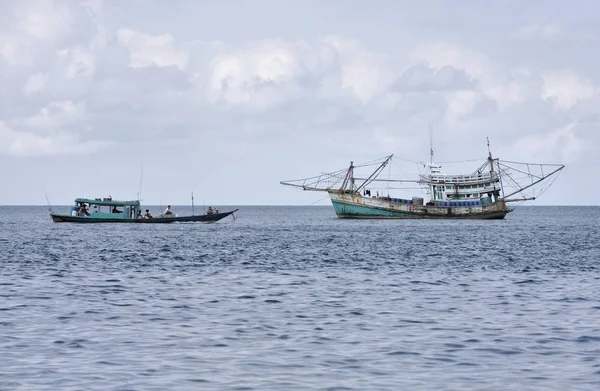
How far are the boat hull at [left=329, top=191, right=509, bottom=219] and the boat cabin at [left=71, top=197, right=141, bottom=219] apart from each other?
4123 cm

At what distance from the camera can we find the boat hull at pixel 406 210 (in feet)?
434

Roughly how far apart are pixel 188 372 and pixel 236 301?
1213cm

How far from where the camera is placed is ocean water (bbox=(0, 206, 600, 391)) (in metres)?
17.8

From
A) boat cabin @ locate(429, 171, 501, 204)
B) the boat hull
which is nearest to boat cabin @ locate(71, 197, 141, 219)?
the boat hull

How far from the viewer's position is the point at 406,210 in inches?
5281

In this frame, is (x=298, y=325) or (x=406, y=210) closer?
(x=298, y=325)

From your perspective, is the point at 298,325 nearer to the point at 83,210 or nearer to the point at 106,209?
the point at 106,209

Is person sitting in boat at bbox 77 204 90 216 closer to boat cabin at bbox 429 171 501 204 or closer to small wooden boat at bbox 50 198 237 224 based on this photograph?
small wooden boat at bbox 50 198 237 224

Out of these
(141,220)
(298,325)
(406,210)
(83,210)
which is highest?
(83,210)

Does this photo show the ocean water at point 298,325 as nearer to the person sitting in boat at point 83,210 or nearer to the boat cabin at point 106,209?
the boat cabin at point 106,209

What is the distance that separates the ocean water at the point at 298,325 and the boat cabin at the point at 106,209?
55901 millimetres


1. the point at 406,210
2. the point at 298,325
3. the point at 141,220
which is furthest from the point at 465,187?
the point at 298,325

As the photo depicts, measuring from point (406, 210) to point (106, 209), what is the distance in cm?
5029

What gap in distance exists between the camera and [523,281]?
38.0 metres
